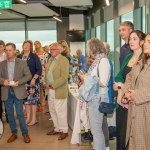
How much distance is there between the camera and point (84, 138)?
5.42 m

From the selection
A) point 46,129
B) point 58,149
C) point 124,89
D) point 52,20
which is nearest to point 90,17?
point 52,20

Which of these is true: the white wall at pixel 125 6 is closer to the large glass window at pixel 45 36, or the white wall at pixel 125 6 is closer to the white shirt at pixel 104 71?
the white shirt at pixel 104 71

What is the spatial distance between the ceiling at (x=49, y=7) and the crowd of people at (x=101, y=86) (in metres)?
6.31

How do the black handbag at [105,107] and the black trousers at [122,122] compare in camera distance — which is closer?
the black trousers at [122,122]

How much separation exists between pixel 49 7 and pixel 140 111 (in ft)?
40.6

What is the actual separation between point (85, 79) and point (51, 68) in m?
1.55

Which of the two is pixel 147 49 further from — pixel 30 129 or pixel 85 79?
pixel 30 129

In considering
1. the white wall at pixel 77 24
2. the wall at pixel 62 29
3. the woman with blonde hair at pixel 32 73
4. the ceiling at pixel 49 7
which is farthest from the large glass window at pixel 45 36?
the woman with blonde hair at pixel 32 73

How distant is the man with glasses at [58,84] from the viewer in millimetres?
5500

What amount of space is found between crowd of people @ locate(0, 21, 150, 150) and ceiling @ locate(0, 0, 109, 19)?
6.31 m

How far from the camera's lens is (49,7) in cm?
1489

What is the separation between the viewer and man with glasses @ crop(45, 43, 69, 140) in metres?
5.50

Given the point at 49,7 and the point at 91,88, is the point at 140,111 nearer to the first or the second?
the point at 91,88

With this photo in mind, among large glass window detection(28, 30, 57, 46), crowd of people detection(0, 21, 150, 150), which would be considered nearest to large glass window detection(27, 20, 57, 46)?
large glass window detection(28, 30, 57, 46)
